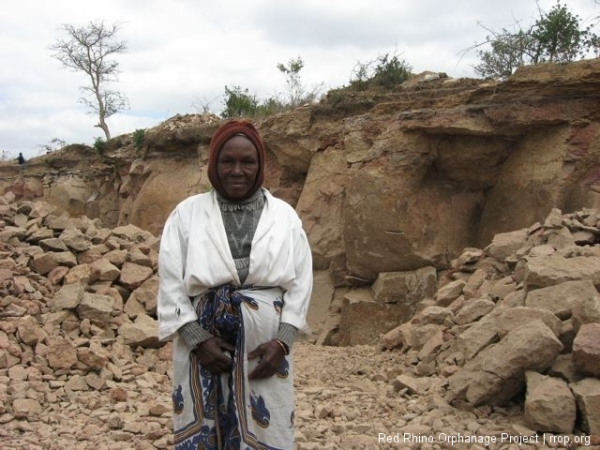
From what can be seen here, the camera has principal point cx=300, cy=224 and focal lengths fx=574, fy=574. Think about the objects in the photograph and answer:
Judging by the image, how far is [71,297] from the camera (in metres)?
4.54

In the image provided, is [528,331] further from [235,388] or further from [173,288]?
[173,288]

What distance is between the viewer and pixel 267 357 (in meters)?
2.04

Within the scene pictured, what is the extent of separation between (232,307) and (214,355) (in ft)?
0.59

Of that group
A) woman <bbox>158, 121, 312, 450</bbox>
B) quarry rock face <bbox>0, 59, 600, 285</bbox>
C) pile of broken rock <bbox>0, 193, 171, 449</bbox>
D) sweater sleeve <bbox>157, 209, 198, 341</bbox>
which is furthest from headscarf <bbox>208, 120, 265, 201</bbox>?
quarry rock face <bbox>0, 59, 600, 285</bbox>

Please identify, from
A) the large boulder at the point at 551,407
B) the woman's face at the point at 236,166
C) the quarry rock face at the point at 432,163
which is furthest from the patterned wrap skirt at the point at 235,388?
the quarry rock face at the point at 432,163

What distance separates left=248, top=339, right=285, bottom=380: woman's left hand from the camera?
204cm

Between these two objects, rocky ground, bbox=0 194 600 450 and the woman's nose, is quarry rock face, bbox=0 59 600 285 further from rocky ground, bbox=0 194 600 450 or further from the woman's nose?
the woman's nose

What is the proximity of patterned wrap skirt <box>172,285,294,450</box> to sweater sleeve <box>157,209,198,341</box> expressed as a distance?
55mm

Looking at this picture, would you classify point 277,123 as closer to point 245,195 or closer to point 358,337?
point 358,337

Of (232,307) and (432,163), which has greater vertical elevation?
(432,163)

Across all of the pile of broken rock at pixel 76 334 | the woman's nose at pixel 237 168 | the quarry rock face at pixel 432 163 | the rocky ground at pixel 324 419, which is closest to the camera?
the woman's nose at pixel 237 168

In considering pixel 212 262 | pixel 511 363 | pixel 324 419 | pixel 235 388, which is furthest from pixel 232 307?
pixel 511 363

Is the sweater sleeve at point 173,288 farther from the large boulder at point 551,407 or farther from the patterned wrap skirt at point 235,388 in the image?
the large boulder at point 551,407

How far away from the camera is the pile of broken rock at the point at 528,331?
297 cm
